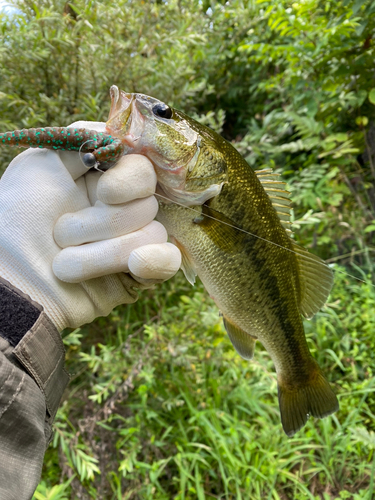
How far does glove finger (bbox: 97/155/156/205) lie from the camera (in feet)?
3.15

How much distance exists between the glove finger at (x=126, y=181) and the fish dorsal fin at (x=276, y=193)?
52cm

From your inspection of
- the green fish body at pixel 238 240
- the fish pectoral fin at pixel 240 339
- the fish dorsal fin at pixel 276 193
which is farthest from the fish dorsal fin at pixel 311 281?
the fish pectoral fin at pixel 240 339

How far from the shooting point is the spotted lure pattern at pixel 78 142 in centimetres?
91

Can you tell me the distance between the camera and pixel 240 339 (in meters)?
1.42

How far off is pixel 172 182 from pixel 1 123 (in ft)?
4.03

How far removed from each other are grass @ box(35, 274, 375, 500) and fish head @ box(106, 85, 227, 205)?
1257mm

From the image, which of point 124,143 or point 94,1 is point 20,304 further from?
point 94,1

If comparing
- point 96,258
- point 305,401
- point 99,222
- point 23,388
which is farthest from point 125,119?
point 305,401

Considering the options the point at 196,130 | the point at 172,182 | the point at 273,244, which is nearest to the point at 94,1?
the point at 196,130

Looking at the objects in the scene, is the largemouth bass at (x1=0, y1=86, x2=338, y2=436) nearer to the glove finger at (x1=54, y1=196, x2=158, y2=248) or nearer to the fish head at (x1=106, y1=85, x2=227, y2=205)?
the fish head at (x1=106, y1=85, x2=227, y2=205)

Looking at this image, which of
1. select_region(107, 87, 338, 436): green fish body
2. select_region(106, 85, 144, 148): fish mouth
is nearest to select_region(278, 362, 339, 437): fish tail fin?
select_region(107, 87, 338, 436): green fish body

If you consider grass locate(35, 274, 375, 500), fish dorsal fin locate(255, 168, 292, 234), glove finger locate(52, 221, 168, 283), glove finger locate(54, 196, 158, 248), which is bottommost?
grass locate(35, 274, 375, 500)

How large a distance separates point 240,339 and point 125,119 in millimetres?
969

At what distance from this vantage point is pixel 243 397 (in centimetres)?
222
